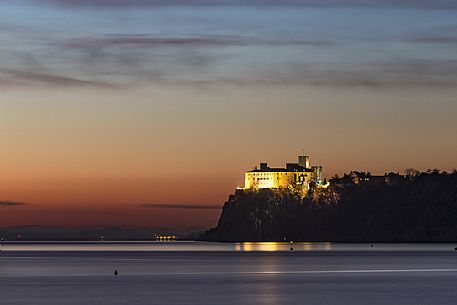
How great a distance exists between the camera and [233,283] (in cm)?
9506

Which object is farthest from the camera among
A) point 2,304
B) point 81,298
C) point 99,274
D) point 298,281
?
point 99,274

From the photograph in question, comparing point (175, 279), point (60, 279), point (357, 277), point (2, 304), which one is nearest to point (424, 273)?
point (357, 277)

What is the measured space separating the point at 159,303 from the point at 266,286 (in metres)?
21.2

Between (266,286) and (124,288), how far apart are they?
1199cm

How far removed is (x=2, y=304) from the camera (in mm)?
70188

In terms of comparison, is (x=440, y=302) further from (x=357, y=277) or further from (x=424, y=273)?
(x=424, y=273)

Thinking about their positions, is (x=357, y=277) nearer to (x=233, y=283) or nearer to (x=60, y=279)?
(x=233, y=283)

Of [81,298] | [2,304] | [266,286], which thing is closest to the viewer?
[2,304]

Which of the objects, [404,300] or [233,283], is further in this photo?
[233,283]

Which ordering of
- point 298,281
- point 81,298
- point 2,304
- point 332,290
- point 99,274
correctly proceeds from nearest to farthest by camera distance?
point 2,304
point 81,298
point 332,290
point 298,281
point 99,274

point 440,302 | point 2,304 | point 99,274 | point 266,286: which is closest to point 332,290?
point 266,286

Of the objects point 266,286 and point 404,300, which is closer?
point 404,300

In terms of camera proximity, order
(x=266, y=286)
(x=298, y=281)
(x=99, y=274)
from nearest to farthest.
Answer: (x=266, y=286) < (x=298, y=281) < (x=99, y=274)

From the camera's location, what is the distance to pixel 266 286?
3578 inches
